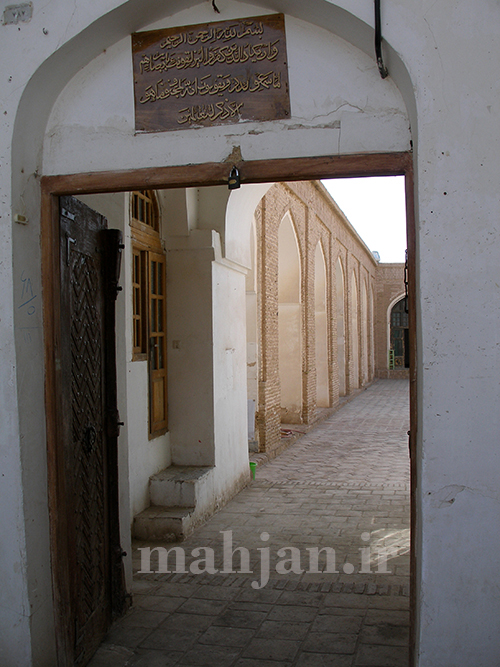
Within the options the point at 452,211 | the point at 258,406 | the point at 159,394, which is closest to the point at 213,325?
the point at 159,394

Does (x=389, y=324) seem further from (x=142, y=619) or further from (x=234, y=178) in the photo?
(x=234, y=178)

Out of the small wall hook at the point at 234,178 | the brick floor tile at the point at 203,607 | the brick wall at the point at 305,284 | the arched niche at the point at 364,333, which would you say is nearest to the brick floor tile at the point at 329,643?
the brick floor tile at the point at 203,607

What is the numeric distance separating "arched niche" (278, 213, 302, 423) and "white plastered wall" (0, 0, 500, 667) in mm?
9878

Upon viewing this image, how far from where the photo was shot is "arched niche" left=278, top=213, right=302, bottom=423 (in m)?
13.1

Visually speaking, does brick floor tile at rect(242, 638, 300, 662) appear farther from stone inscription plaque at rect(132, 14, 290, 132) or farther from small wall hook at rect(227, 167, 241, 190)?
stone inscription plaque at rect(132, 14, 290, 132)

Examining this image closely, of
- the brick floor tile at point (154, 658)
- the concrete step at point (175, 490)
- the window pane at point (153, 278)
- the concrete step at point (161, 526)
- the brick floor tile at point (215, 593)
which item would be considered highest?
the window pane at point (153, 278)

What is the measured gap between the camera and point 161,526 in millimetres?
5684

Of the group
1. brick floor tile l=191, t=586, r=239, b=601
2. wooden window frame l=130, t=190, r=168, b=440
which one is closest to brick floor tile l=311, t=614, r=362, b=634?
brick floor tile l=191, t=586, r=239, b=601

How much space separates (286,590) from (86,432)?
6.57 ft

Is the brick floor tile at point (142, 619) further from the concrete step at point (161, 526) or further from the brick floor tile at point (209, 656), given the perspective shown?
the concrete step at point (161, 526)

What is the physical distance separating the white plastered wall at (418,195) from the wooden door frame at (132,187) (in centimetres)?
5

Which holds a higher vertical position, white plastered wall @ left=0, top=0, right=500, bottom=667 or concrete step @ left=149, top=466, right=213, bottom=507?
white plastered wall @ left=0, top=0, right=500, bottom=667

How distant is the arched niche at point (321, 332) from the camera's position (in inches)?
643

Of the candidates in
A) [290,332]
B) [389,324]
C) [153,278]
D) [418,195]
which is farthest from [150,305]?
[389,324]
